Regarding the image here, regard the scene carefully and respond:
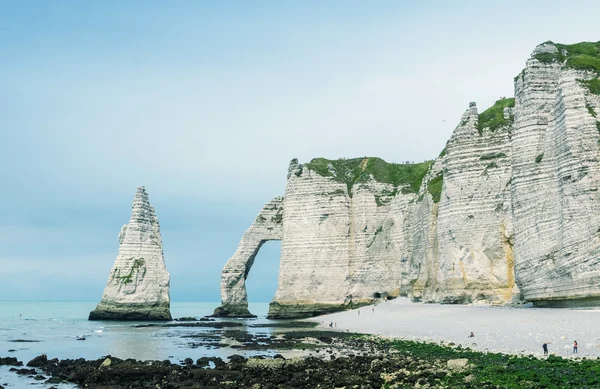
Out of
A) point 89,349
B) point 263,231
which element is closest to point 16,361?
point 89,349

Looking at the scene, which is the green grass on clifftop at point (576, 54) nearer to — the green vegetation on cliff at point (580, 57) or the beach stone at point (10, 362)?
the green vegetation on cliff at point (580, 57)

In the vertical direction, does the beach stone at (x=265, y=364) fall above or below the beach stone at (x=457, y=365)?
below

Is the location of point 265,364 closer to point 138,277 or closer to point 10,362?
point 10,362

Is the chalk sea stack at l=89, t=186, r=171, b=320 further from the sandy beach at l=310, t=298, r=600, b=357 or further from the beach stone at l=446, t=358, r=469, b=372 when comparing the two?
the beach stone at l=446, t=358, r=469, b=372

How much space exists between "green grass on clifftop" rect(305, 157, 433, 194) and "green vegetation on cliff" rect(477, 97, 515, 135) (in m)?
17.6

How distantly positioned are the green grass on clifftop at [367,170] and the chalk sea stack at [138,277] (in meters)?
17.5

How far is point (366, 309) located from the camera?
54531 mm

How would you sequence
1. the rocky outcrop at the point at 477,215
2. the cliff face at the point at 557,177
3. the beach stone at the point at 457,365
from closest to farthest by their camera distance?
the beach stone at the point at 457,365 → the cliff face at the point at 557,177 → the rocky outcrop at the point at 477,215

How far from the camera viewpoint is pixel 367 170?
6538cm

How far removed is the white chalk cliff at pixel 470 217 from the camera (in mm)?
29125

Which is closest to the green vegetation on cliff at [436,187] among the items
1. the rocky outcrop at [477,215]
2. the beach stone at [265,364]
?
the rocky outcrop at [477,215]

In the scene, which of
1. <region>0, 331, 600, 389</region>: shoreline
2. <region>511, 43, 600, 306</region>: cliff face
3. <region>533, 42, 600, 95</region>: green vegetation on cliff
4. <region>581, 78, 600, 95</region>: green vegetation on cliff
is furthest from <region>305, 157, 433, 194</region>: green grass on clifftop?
<region>0, 331, 600, 389</region>: shoreline

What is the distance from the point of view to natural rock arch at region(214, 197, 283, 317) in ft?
231

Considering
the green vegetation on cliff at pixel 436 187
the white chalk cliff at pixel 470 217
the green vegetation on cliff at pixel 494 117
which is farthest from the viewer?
the green vegetation on cliff at pixel 436 187
